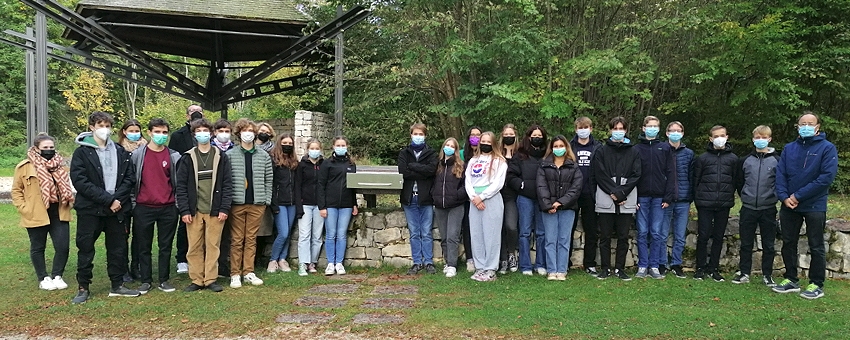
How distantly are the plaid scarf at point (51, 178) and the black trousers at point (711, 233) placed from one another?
21.1ft

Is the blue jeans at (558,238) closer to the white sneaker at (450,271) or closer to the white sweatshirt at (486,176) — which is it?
the white sweatshirt at (486,176)

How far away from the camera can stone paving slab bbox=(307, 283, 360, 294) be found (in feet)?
19.0

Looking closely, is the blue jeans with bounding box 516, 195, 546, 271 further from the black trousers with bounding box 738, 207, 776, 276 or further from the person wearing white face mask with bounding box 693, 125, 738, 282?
the black trousers with bounding box 738, 207, 776, 276

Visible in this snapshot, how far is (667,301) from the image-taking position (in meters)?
5.30

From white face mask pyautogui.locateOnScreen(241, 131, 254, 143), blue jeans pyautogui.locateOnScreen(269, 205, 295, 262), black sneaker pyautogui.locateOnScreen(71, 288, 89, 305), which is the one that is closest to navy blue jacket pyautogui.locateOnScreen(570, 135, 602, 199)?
blue jeans pyautogui.locateOnScreen(269, 205, 295, 262)

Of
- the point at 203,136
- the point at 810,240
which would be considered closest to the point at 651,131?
the point at 810,240

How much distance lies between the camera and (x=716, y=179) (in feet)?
19.7

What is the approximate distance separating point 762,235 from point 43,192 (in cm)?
712

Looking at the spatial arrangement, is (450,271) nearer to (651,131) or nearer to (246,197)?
(246,197)

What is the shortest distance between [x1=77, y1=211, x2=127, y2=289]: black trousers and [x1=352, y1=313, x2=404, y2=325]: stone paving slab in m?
2.47

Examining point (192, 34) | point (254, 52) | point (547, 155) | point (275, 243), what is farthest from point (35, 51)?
point (547, 155)

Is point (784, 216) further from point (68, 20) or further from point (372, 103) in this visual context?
point (68, 20)

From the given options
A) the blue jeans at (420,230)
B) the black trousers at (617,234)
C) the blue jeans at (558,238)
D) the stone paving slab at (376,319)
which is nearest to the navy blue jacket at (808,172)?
the black trousers at (617,234)

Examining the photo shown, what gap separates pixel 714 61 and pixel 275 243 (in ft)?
27.6
